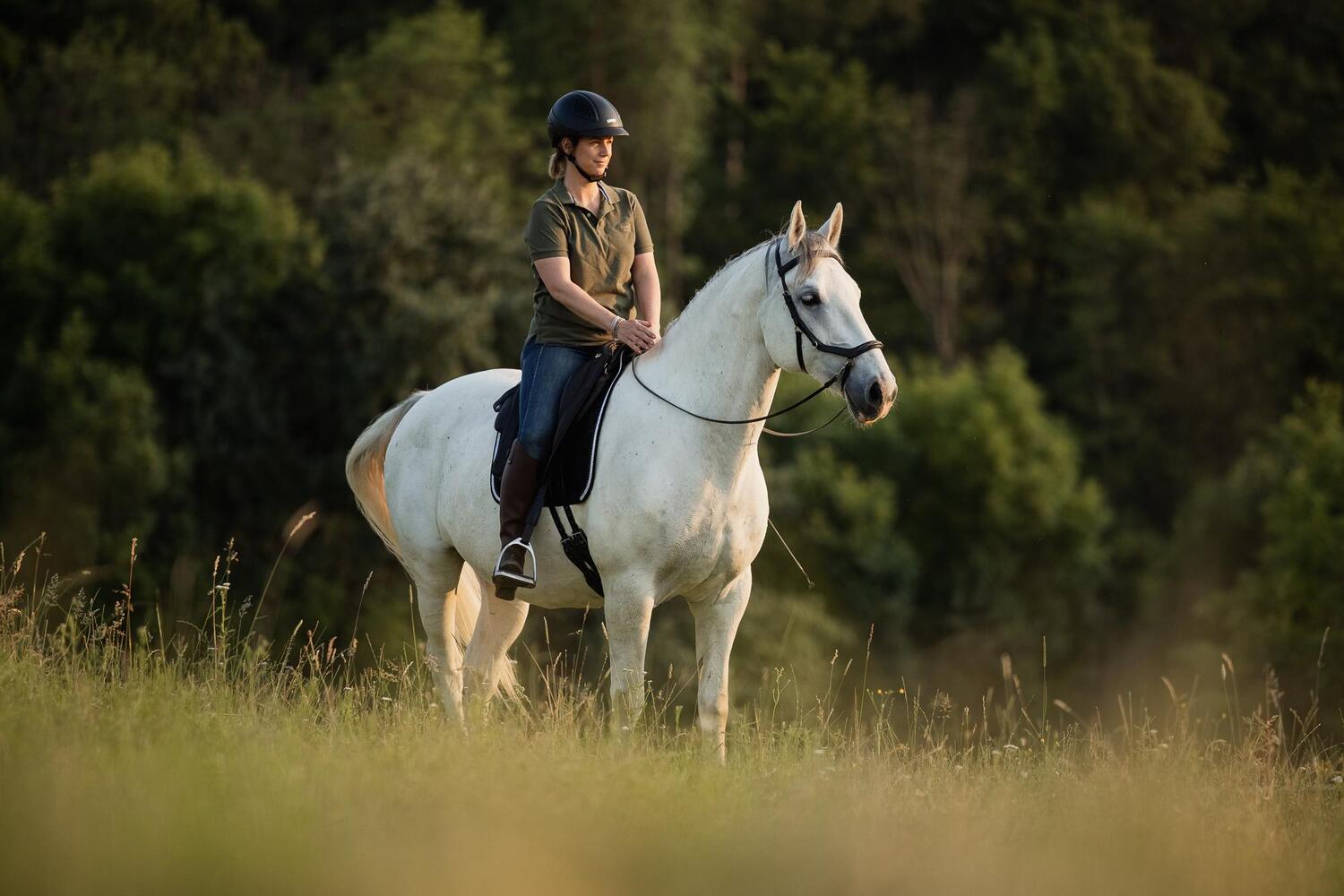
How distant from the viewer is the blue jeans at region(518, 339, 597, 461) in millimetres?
7805

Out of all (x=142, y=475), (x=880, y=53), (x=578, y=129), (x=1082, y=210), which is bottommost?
(x=142, y=475)

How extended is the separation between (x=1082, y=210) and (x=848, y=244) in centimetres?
841

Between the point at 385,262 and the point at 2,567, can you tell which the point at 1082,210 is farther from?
the point at 2,567

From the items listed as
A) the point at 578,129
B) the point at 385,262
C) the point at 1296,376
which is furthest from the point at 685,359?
the point at 1296,376

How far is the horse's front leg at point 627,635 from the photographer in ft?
24.9

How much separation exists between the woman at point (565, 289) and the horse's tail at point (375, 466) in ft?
5.63

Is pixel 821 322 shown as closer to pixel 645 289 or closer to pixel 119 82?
pixel 645 289

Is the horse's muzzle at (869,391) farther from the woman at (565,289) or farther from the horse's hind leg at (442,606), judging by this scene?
the horse's hind leg at (442,606)

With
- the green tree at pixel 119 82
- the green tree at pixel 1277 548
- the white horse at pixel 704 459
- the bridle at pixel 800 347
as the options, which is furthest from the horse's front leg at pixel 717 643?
the green tree at pixel 119 82

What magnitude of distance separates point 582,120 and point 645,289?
3.03 feet

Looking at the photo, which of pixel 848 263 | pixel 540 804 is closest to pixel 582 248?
pixel 540 804

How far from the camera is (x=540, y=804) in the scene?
6.14 metres

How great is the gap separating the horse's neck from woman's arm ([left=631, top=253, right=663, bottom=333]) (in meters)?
0.41

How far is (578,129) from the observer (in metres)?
7.87
